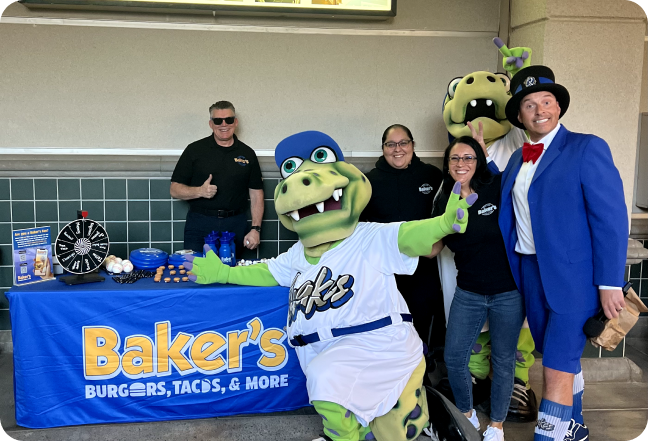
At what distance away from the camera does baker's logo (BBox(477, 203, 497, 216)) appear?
9.00 feet

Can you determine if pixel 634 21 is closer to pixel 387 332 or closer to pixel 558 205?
pixel 558 205

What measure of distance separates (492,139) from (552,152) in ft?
3.00

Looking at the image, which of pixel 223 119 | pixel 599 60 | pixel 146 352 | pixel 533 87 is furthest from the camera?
pixel 223 119

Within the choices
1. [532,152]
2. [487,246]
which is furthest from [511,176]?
[487,246]

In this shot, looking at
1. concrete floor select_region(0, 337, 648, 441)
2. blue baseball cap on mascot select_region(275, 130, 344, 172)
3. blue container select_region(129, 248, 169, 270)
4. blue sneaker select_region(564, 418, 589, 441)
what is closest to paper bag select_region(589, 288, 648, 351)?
blue sneaker select_region(564, 418, 589, 441)

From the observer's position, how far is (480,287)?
277cm

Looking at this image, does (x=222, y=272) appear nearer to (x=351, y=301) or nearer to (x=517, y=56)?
(x=351, y=301)

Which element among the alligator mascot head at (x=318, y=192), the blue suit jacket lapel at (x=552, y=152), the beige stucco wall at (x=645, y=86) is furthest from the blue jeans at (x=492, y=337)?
the beige stucco wall at (x=645, y=86)

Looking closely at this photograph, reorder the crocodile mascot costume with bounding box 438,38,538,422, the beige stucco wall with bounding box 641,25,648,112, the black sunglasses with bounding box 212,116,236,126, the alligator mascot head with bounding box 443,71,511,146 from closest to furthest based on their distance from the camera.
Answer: the crocodile mascot costume with bounding box 438,38,538,422
the alligator mascot head with bounding box 443,71,511,146
the black sunglasses with bounding box 212,116,236,126
the beige stucco wall with bounding box 641,25,648,112

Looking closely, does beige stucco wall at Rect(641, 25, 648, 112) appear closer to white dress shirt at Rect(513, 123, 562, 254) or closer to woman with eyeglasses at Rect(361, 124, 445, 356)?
woman with eyeglasses at Rect(361, 124, 445, 356)

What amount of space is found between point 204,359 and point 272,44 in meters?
2.53

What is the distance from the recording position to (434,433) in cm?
282

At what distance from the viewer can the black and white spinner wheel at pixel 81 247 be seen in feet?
10.0

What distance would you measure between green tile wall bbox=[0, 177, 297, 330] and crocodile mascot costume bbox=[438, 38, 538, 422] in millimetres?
1658
